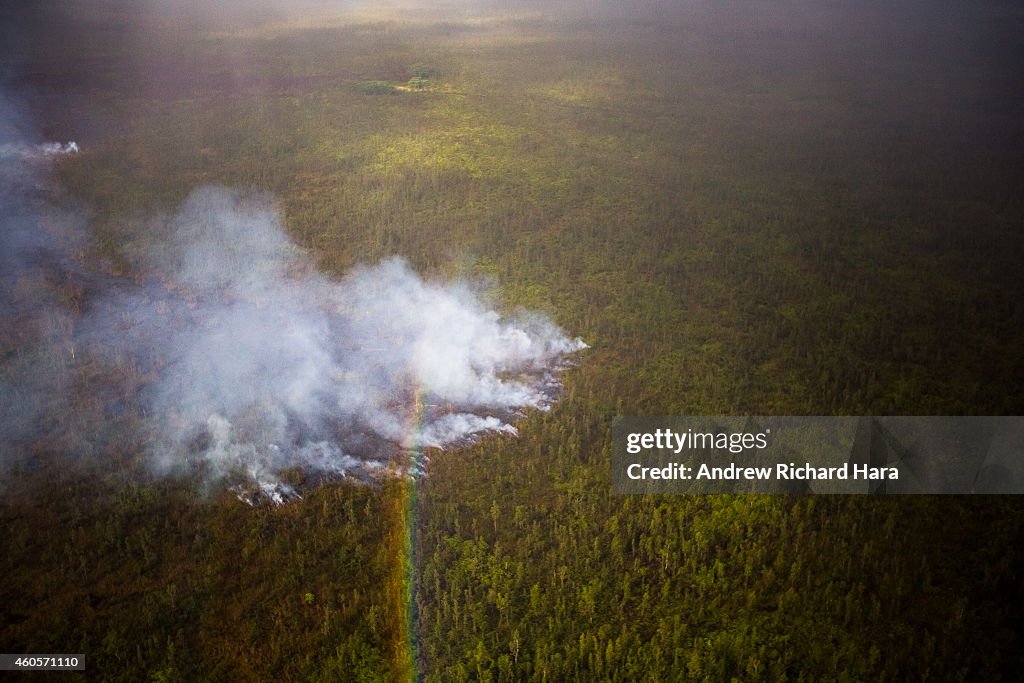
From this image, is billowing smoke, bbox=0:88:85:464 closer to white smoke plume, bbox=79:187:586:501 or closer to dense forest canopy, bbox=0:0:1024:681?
dense forest canopy, bbox=0:0:1024:681

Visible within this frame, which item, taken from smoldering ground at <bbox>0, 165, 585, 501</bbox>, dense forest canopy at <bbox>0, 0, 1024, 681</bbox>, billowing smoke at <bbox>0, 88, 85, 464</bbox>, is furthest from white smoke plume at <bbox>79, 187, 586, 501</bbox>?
billowing smoke at <bbox>0, 88, 85, 464</bbox>

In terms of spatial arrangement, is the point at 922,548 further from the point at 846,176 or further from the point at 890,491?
the point at 846,176

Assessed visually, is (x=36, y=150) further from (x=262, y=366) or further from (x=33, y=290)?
(x=262, y=366)

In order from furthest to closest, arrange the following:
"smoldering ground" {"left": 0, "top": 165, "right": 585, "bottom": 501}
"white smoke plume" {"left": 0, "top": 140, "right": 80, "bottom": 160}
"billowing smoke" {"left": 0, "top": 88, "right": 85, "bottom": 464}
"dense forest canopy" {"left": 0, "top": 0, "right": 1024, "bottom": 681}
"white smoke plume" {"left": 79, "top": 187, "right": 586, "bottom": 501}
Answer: "white smoke plume" {"left": 0, "top": 140, "right": 80, "bottom": 160} < "billowing smoke" {"left": 0, "top": 88, "right": 85, "bottom": 464} < "white smoke plume" {"left": 79, "top": 187, "right": 586, "bottom": 501} < "smoldering ground" {"left": 0, "top": 165, "right": 585, "bottom": 501} < "dense forest canopy" {"left": 0, "top": 0, "right": 1024, "bottom": 681}

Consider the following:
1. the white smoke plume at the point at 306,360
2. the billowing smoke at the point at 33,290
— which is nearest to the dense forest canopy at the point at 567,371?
the billowing smoke at the point at 33,290

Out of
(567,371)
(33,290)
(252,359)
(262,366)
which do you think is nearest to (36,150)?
(33,290)

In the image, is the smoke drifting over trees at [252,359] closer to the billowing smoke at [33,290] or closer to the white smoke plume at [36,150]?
the billowing smoke at [33,290]

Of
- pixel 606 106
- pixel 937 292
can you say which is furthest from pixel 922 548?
pixel 606 106
